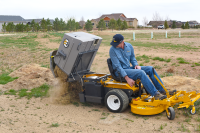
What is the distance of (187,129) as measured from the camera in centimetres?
447

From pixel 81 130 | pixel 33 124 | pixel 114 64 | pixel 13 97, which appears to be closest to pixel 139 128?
pixel 81 130

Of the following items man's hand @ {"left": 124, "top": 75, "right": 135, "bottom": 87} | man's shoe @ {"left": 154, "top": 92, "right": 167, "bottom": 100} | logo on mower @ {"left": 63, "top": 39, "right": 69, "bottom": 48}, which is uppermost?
logo on mower @ {"left": 63, "top": 39, "right": 69, "bottom": 48}

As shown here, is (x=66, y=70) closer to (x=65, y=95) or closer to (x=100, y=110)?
(x=65, y=95)

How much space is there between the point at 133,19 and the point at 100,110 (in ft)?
271

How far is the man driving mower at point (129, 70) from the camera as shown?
5.34 metres

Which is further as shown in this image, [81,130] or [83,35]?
[83,35]

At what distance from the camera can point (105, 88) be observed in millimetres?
5957

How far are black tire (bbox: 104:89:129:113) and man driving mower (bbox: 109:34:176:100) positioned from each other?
36 cm

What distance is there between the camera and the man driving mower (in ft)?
17.5

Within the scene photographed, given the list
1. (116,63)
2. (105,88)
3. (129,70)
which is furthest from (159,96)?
(105,88)

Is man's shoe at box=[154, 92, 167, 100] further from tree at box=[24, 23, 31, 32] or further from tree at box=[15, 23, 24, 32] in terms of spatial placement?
tree at box=[15, 23, 24, 32]

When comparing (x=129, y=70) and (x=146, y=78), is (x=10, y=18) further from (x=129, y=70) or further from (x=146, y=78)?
(x=146, y=78)

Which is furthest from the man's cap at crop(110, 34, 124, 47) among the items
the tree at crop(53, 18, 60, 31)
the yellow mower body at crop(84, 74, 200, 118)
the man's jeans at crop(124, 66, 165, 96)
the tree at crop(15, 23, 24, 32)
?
the tree at crop(15, 23, 24, 32)

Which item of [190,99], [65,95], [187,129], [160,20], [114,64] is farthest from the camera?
[160,20]
